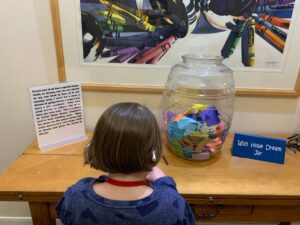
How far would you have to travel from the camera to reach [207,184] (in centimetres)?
→ 90

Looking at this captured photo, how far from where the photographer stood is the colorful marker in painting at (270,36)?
108 cm

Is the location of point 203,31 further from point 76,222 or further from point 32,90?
point 76,222

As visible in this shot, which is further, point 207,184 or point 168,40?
point 168,40

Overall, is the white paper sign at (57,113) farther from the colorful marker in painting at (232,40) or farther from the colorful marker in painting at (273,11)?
the colorful marker in painting at (273,11)

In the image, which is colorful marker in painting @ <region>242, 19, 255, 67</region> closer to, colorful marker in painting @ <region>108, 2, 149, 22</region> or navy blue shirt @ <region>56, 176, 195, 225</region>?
colorful marker in painting @ <region>108, 2, 149, 22</region>

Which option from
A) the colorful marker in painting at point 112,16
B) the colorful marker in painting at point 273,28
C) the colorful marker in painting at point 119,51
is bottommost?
the colorful marker in painting at point 119,51

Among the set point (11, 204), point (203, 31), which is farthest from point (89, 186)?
point (11, 204)

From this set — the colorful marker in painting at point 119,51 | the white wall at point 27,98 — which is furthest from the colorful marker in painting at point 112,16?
the white wall at point 27,98

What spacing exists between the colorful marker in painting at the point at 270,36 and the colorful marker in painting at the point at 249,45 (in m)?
0.03

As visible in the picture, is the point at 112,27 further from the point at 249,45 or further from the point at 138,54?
the point at 249,45

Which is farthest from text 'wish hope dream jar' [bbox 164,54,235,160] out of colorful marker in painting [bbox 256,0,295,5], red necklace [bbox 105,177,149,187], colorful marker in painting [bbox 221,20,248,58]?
red necklace [bbox 105,177,149,187]

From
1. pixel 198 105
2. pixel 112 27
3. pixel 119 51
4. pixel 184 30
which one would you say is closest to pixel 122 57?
pixel 119 51

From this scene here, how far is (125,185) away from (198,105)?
50 cm

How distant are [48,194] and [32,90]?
0.40m
